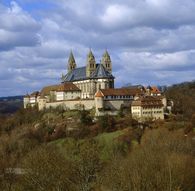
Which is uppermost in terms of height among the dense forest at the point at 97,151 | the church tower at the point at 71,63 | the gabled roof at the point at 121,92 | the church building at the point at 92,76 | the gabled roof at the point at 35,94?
the church tower at the point at 71,63

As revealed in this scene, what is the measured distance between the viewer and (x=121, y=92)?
104 m

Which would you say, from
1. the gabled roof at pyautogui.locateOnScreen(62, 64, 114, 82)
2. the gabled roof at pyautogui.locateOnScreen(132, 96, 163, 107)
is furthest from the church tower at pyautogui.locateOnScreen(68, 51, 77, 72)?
the gabled roof at pyautogui.locateOnScreen(132, 96, 163, 107)

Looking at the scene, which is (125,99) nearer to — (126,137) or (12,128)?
(126,137)

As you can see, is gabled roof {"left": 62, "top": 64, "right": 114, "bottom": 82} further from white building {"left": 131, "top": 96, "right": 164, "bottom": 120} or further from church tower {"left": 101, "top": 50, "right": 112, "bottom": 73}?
white building {"left": 131, "top": 96, "right": 164, "bottom": 120}

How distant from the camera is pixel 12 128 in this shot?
113250 mm

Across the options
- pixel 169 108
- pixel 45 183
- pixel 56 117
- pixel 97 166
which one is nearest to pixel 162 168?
pixel 97 166

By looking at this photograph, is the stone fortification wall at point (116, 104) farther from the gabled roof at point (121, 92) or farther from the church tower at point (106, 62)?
the church tower at point (106, 62)

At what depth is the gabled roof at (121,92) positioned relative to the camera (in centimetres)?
10253

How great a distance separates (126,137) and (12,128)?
121 feet

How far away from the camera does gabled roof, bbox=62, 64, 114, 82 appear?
115 metres

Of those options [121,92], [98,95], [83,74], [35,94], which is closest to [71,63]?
[35,94]

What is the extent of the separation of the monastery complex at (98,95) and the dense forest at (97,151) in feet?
8.21

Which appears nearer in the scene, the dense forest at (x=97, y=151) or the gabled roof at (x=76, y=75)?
the dense forest at (x=97, y=151)

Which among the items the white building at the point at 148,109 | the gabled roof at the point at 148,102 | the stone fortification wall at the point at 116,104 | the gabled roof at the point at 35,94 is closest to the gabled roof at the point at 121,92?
the stone fortification wall at the point at 116,104
